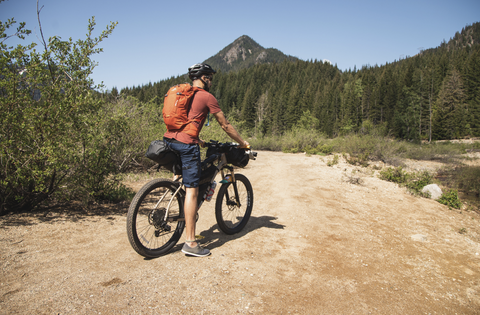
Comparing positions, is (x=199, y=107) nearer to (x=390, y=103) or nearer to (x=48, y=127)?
(x=48, y=127)

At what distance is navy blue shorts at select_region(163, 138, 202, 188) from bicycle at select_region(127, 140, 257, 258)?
161 mm

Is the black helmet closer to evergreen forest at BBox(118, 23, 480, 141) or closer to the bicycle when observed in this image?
the bicycle

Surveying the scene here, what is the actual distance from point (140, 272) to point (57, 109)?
8.16ft

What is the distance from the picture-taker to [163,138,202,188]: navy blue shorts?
111 inches

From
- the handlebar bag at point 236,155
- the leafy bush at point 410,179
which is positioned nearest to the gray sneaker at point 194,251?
the handlebar bag at point 236,155

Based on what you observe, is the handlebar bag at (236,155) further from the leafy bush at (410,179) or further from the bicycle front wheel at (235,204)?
the leafy bush at (410,179)

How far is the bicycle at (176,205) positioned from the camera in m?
2.71

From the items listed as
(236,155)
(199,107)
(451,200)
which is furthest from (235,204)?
(451,200)

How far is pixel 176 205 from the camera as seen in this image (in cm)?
309

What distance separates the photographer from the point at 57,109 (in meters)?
3.54

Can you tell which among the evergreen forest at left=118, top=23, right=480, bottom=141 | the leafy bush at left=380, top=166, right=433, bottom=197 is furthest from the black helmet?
the evergreen forest at left=118, top=23, right=480, bottom=141

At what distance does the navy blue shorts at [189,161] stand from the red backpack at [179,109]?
0.48 ft

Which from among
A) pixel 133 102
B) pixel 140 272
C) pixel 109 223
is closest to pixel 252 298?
pixel 140 272

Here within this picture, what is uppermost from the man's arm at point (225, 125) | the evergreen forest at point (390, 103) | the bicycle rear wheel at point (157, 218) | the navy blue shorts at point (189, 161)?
the evergreen forest at point (390, 103)
